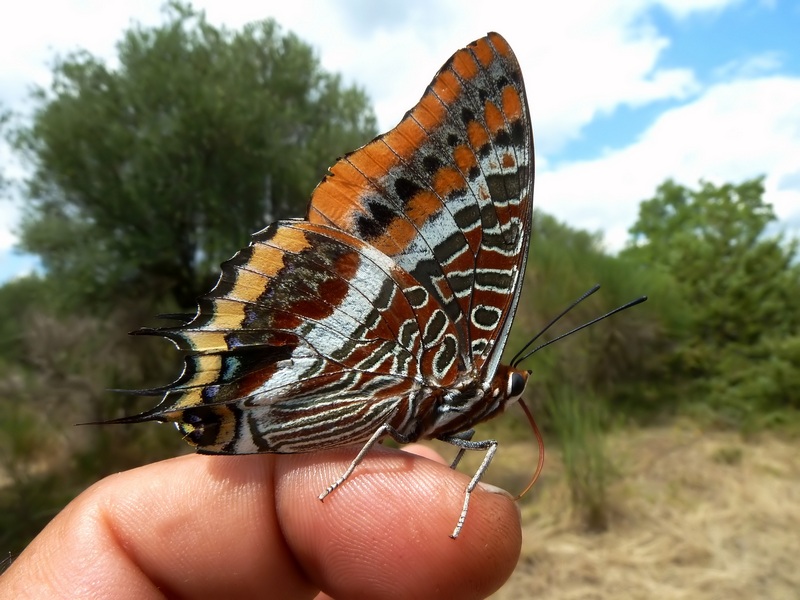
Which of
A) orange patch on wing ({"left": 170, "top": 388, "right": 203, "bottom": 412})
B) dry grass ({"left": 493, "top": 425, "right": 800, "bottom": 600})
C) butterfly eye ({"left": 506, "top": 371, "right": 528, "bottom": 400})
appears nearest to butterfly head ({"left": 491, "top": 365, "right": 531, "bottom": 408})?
butterfly eye ({"left": 506, "top": 371, "right": 528, "bottom": 400})

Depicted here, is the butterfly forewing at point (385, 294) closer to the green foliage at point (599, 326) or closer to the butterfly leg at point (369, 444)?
the butterfly leg at point (369, 444)

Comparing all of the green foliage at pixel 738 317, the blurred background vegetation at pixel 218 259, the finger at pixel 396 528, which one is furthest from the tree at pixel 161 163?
the finger at pixel 396 528

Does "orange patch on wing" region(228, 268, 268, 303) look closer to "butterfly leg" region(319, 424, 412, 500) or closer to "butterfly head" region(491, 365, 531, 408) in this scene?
"butterfly leg" region(319, 424, 412, 500)

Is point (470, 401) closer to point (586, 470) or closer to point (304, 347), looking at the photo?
point (304, 347)

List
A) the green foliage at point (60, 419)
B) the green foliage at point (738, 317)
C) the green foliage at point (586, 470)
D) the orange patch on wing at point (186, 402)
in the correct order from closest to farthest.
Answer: the orange patch on wing at point (186, 402), the green foliage at point (60, 419), the green foliage at point (586, 470), the green foliage at point (738, 317)

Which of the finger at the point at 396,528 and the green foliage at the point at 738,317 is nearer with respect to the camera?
the finger at the point at 396,528

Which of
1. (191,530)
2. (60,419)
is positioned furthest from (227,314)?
(60,419)
